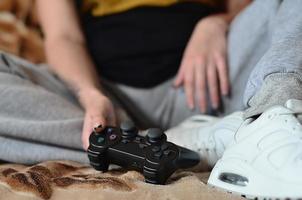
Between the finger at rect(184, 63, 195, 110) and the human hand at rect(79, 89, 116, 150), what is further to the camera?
the finger at rect(184, 63, 195, 110)

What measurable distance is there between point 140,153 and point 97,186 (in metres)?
0.07

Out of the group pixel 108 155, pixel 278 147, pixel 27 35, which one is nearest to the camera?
pixel 278 147

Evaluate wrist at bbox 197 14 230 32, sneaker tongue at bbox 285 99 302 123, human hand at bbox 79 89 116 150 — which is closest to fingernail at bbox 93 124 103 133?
human hand at bbox 79 89 116 150

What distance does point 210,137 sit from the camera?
758 millimetres

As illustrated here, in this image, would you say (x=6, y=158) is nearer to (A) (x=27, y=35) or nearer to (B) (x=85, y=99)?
(B) (x=85, y=99)

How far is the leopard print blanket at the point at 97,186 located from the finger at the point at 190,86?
0.29 meters

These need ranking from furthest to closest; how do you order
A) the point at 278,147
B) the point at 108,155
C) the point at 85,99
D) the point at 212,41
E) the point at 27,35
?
the point at 27,35 < the point at 212,41 < the point at 85,99 < the point at 108,155 < the point at 278,147

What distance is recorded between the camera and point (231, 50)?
0.96 m

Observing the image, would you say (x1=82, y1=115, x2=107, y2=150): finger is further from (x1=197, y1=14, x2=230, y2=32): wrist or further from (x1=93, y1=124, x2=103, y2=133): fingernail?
(x1=197, y1=14, x2=230, y2=32): wrist

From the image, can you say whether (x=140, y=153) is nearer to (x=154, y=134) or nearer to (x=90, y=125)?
(x=154, y=134)

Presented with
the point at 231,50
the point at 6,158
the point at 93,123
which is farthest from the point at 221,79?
the point at 6,158

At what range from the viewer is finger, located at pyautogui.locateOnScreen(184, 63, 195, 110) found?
3.17 feet

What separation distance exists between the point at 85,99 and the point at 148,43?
21 cm

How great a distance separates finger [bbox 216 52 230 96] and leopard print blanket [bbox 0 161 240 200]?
272mm
